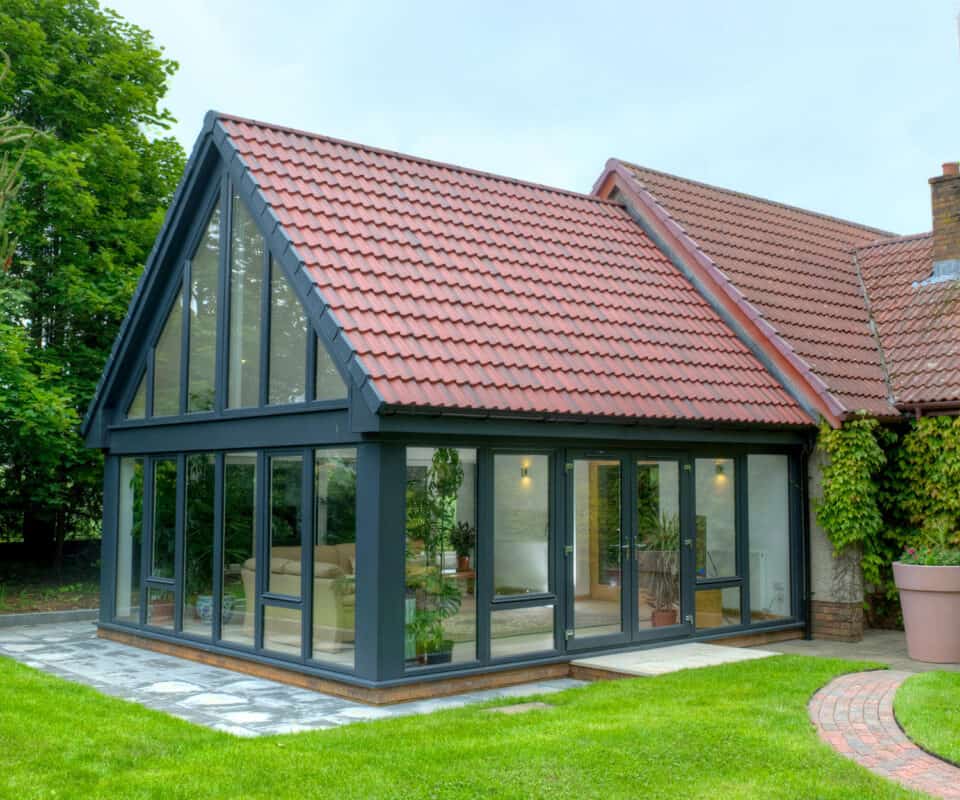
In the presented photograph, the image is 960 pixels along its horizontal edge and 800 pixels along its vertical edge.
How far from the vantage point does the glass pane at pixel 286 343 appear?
10555 millimetres

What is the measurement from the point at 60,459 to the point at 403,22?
17.9 metres

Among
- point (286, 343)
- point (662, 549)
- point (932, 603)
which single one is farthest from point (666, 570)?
point (286, 343)

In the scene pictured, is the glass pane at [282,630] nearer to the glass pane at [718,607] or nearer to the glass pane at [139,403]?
the glass pane at [139,403]

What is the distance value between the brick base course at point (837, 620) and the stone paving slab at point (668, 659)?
1693 mm

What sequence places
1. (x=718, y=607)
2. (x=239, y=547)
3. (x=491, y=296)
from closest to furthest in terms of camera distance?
(x=239, y=547) < (x=491, y=296) < (x=718, y=607)

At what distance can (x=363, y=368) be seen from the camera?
30.2 feet

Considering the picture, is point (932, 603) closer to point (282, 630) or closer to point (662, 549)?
point (662, 549)

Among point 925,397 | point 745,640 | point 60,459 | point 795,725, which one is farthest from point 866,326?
point 60,459

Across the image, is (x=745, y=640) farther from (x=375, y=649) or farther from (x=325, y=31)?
(x=325, y=31)

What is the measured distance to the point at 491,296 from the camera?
11523 mm

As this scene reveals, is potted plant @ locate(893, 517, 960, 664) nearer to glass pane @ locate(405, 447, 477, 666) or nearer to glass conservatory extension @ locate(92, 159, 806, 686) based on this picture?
glass conservatory extension @ locate(92, 159, 806, 686)

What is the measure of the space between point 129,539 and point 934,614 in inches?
379

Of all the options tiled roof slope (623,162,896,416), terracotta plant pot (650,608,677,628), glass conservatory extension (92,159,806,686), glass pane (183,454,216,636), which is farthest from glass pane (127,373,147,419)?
tiled roof slope (623,162,896,416)

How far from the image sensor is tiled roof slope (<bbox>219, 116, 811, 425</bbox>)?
1007cm
